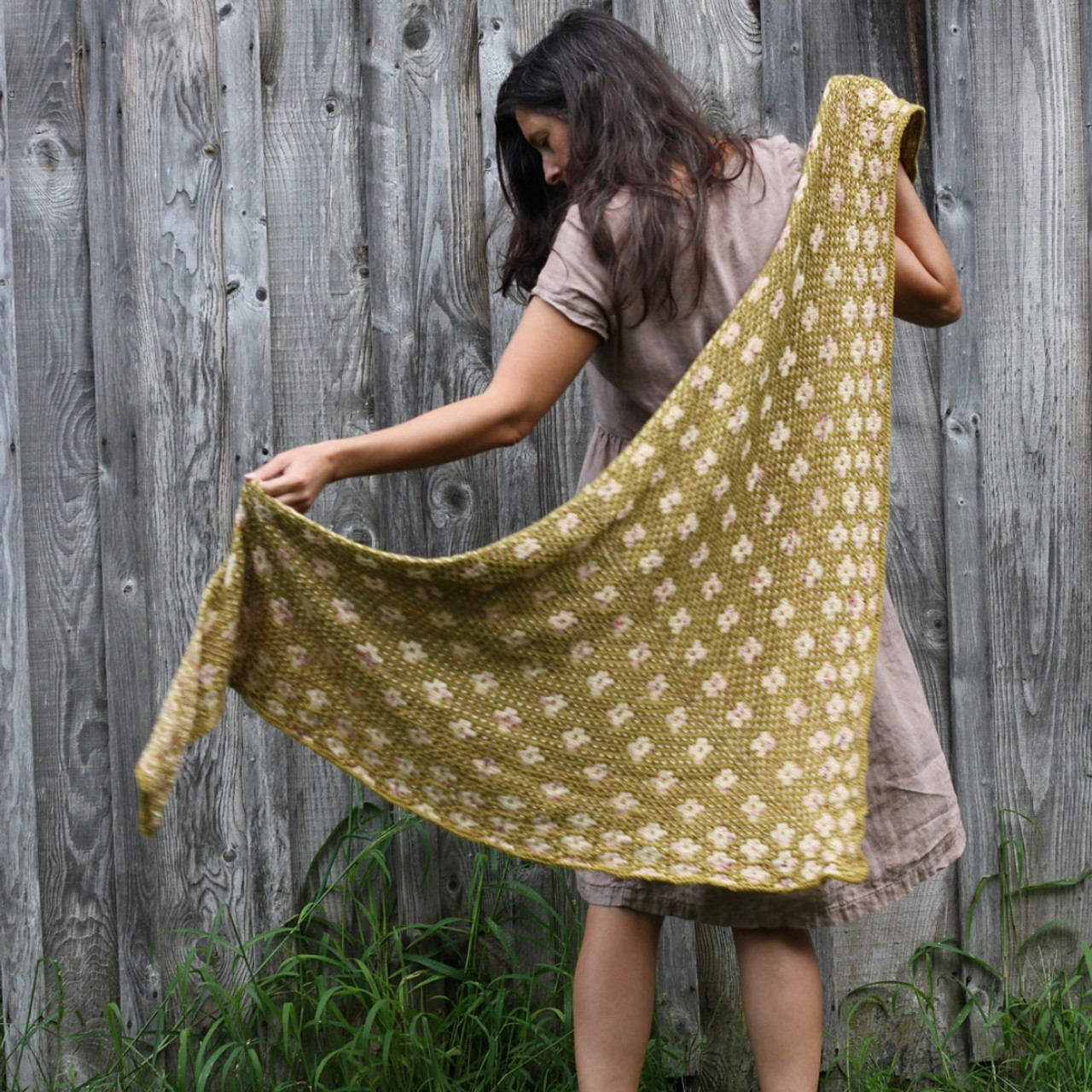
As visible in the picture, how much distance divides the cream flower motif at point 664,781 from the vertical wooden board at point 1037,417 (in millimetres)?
1200

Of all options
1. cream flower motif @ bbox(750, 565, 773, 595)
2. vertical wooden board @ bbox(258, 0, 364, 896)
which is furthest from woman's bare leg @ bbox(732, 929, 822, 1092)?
vertical wooden board @ bbox(258, 0, 364, 896)

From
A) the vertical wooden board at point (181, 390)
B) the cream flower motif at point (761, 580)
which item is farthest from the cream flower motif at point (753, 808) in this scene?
the vertical wooden board at point (181, 390)

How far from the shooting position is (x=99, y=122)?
91.4 inches

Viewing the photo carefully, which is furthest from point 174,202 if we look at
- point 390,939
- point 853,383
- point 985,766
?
point 985,766

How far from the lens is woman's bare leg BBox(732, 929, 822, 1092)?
5.52 feet

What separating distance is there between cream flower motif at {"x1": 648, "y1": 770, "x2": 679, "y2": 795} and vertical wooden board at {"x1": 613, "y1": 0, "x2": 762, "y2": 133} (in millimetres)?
→ 1422

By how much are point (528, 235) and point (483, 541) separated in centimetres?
70

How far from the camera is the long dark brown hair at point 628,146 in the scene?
5.07 ft

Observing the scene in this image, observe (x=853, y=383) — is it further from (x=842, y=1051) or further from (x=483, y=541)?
(x=842, y=1051)

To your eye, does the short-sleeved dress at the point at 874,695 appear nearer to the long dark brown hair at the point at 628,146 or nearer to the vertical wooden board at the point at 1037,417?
the long dark brown hair at the point at 628,146

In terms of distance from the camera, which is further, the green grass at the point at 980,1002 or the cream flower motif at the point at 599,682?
the green grass at the point at 980,1002

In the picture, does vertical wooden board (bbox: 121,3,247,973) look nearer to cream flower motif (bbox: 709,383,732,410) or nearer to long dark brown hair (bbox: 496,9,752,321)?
long dark brown hair (bbox: 496,9,752,321)

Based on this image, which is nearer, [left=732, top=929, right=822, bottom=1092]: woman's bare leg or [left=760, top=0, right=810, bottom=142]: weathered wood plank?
[left=732, top=929, right=822, bottom=1092]: woman's bare leg

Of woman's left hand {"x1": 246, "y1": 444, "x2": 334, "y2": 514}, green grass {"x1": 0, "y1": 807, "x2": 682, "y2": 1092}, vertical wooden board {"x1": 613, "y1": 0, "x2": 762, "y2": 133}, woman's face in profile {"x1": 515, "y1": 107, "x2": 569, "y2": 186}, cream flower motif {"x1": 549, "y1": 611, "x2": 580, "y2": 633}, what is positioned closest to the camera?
woman's left hand {"x1": 246, "y1": 444, "x2": 334, "y2": 514}
